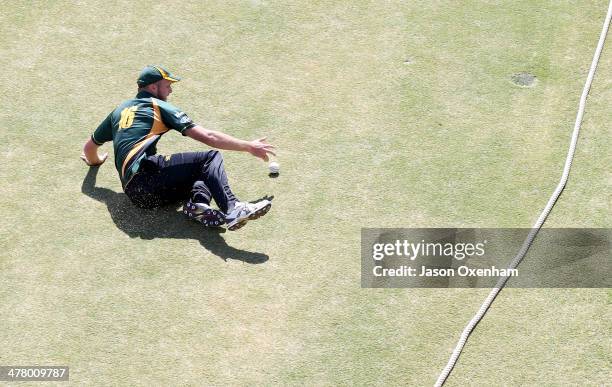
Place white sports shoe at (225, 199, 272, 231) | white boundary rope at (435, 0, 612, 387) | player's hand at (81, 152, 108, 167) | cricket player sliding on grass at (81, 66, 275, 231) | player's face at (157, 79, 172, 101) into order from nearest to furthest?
1. white boundary rope at (435, 0, 612, 387)
2. white sports shoe at (225, 199, 272, 231)
3. cricket player sliding on grass at (81, 66, 275, 231)
4. player's face at (157, 79, 172, 101)
5. player's hand at (81, 152, 108, 167)

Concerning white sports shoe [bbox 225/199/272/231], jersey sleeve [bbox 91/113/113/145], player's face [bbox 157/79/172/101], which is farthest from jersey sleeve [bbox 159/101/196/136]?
white sports shoe [bbox 225/199/272/231]

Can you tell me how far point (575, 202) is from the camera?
9430mm

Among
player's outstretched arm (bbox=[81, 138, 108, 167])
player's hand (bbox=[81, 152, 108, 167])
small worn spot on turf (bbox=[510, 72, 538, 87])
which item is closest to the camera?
player's outstretched arm (bbox=[81, 138, 108, 167])

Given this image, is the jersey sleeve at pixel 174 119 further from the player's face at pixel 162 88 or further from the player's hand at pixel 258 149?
the player's hand at pixel 258 149

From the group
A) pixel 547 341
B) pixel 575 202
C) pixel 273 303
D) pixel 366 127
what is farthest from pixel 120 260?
pixel 575 202

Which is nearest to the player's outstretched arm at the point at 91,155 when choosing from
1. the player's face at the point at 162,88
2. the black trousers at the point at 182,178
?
the black trousers at the point at 182,178

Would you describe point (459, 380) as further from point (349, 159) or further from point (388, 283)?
point (349, 159)

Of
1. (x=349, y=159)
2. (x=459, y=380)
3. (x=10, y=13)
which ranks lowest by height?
(x=459, y=380)

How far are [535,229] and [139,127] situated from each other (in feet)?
13.7

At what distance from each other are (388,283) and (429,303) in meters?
0.45

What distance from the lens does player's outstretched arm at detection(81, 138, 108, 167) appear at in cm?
968

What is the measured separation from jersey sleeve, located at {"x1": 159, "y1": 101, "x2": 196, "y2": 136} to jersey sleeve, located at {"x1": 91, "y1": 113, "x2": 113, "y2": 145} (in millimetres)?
640

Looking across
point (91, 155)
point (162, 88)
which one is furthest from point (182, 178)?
point (91, 155)

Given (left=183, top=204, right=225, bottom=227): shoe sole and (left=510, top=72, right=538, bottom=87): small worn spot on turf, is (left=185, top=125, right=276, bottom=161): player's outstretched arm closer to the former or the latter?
(left=183, top=204, right=225, bottom=227): shoe sole
